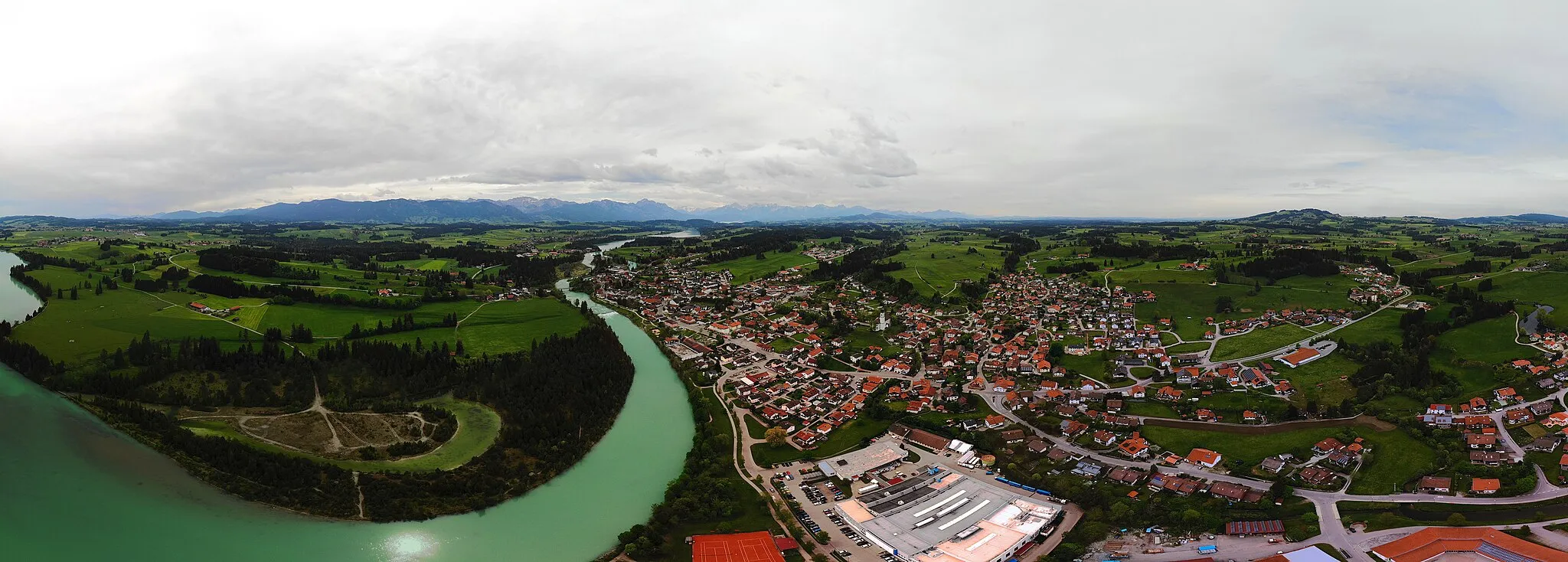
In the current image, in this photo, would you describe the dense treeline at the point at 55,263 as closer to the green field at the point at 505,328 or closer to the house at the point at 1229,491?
the green field at the point at 505,328

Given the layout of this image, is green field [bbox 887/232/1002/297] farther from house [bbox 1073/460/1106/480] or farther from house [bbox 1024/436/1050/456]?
house [bbox 1073/460/1106/480]

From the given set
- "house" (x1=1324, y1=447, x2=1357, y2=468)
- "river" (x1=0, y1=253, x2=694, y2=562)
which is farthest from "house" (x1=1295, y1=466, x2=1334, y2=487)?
"river" (x1=0, y1=253, x2=694, y2=562)

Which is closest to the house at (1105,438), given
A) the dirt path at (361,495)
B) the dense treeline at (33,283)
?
the dirt path at (361,495)

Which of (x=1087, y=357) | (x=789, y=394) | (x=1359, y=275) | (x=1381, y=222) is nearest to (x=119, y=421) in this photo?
(x=789, y=394)

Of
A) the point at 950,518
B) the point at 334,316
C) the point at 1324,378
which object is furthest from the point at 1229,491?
the point at 334,316

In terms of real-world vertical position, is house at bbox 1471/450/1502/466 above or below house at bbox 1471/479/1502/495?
above

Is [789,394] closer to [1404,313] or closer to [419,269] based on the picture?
[1404,313]

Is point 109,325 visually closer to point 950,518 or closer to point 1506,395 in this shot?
point 950,518
